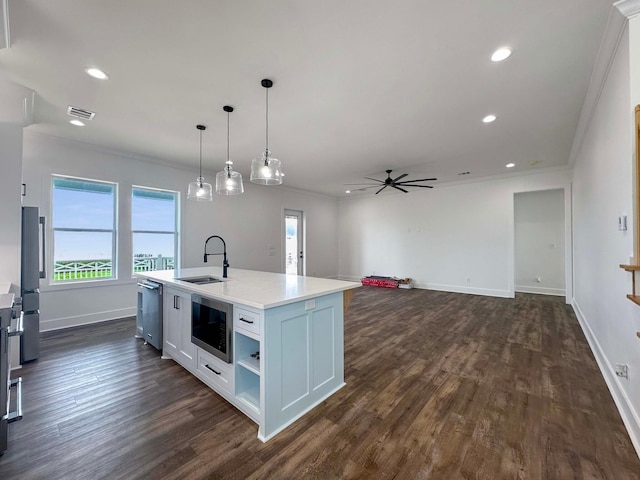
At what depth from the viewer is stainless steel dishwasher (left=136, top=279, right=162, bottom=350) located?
308 cm

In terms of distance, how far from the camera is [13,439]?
5.98 feet

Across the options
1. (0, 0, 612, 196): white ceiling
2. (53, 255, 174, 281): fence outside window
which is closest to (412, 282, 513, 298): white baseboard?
(0, 0, 612, 196): white ceiling

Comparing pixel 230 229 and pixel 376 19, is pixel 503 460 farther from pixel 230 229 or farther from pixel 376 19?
pixel 230 229

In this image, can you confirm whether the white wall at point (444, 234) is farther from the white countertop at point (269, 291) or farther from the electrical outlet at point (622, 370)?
the white countertop at point (269, 291)

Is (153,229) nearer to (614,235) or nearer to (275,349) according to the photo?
(275,349)

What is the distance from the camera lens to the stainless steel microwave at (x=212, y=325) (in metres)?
2.12

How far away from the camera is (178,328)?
2787mm

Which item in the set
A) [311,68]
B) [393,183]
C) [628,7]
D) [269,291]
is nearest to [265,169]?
[311,68]

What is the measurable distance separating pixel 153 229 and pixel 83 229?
0.99 meters

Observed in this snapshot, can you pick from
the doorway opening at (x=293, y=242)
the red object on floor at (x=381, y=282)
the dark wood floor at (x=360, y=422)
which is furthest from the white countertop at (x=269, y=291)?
the red object on floor at (x=381, y=282)

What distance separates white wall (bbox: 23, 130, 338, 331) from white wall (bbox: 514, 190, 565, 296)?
17.7ft

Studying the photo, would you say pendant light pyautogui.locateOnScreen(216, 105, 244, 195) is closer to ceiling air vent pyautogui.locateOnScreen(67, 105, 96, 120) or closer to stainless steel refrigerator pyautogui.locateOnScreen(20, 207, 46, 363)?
ceiling air vent pyautogui.locateOnScreen(67, 105, 96, 120)

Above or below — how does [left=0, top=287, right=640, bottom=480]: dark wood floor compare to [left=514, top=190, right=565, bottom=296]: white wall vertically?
below

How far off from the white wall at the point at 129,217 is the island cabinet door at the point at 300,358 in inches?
160
